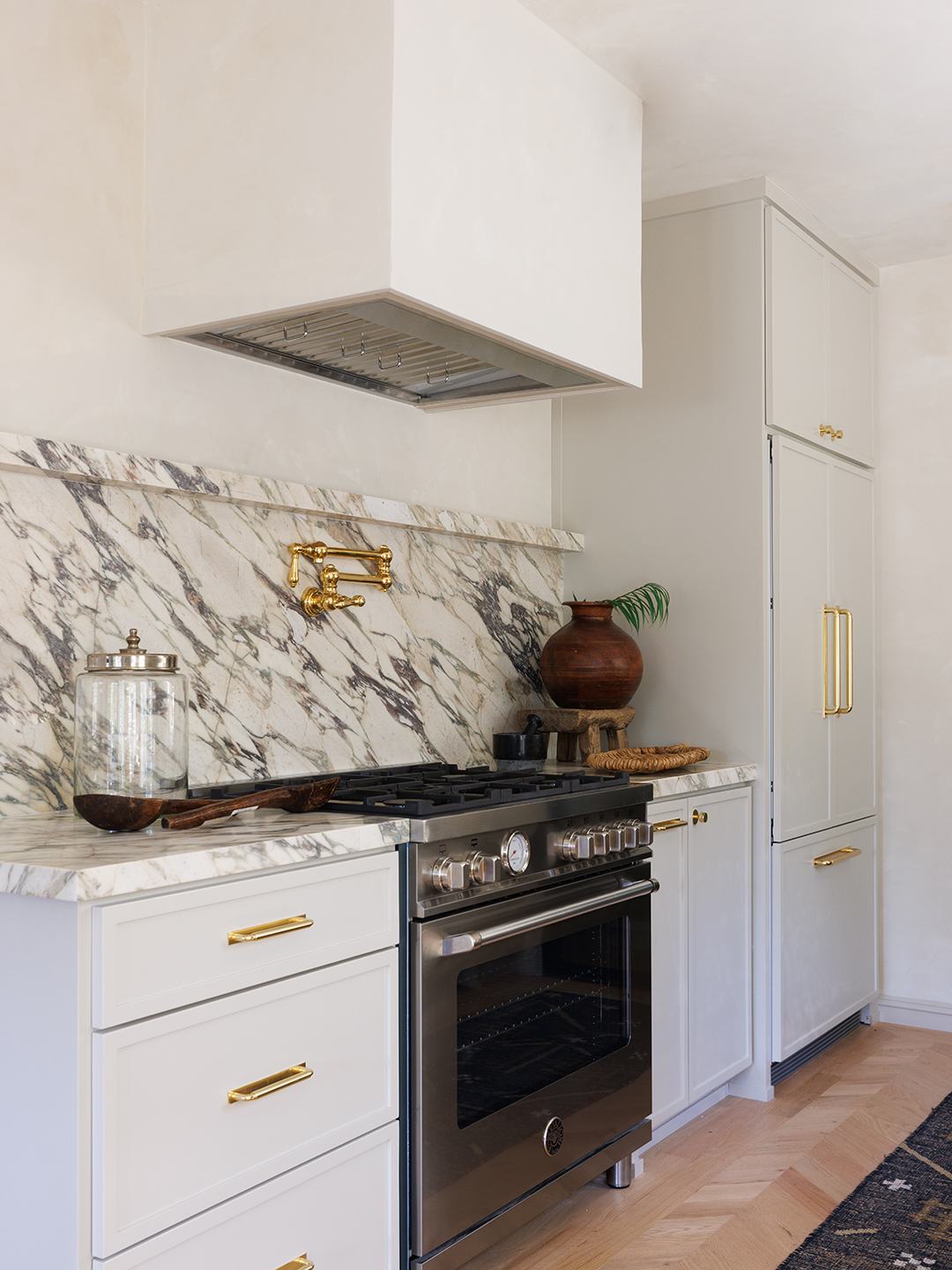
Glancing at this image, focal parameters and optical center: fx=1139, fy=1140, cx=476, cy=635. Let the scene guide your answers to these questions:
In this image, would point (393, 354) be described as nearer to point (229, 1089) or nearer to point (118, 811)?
point (118, 811)

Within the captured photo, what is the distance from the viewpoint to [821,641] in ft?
11.4

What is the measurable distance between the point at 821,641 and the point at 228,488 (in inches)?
77.2

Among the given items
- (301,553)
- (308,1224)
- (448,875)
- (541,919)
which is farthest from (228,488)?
(308,1224)

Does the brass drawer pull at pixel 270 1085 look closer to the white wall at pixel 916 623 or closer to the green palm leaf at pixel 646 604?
the green palm leaf at pixel 646 604

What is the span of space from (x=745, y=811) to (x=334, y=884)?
64.3 inches

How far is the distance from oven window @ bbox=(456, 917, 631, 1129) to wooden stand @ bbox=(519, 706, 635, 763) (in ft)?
2.20

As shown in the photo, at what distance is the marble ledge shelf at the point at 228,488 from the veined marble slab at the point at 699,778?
0.81m

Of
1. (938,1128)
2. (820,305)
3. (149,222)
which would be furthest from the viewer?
(820,305)

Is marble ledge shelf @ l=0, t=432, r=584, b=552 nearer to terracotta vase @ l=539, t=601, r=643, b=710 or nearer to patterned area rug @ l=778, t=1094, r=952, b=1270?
terracotta vase @ l=539, t=601, r=643, b=710

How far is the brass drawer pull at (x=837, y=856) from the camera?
11.2ft

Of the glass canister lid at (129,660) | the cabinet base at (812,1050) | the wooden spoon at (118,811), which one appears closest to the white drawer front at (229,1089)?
the wooden spoon at (118,811)

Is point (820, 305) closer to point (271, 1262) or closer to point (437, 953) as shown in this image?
point (437, 953)

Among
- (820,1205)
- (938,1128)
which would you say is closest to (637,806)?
(820,1205)

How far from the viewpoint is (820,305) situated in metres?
3.51
